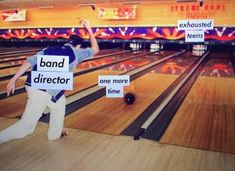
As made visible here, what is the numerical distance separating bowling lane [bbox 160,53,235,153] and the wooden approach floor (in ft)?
0.66

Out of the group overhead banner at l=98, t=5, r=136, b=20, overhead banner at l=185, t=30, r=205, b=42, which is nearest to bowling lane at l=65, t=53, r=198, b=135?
overhead banner at l=185, t=30, r=205, b=42

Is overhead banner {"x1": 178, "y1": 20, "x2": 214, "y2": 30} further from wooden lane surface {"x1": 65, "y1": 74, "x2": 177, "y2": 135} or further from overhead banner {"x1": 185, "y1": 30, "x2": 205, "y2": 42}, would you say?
wooden lane surface {"x1": 65, "y1": 74, "x2": 177, "y2": 135}

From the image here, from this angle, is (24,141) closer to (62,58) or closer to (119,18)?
(62,58)

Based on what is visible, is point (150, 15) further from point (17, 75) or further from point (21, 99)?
point (17, 75)

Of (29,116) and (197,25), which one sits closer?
(29,116)

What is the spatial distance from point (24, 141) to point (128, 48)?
31.2 ft

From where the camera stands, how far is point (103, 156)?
2.41m

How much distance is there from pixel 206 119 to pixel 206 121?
0.08 m

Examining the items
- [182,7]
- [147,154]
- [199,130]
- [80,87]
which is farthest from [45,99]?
[182,7]

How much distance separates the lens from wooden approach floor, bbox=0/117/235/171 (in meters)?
2.23

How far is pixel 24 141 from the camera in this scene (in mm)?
2709

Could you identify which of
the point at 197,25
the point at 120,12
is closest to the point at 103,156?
the point at 197,25

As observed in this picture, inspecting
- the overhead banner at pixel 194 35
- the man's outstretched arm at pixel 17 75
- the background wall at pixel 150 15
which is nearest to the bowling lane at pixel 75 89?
the man's outstretched arm at pixel 17 75

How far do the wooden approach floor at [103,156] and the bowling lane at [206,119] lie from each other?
Answer: 0.66 ft
